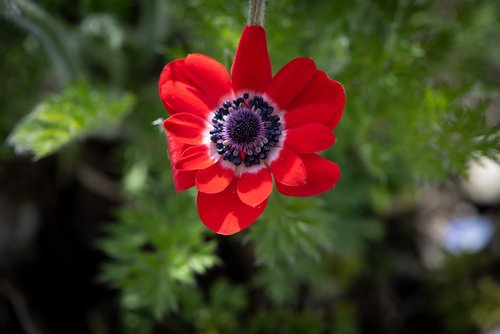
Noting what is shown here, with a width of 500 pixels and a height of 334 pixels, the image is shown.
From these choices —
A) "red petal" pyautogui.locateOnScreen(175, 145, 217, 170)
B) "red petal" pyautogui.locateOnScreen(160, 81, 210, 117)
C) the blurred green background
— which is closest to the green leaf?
the blurred green background

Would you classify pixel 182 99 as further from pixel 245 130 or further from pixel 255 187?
pixel 255 187

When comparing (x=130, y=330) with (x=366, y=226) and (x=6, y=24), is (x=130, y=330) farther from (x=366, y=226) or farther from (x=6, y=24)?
(x=6, y=24)

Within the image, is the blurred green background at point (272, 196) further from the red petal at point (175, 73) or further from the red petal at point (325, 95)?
the red petal at point (175, 73)

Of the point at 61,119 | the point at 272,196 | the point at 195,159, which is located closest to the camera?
the point at 195,159

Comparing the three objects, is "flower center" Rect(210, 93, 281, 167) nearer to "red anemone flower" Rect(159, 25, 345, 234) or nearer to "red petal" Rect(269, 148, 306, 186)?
"red anemone flower" Rect(159, 25, 345, 234)

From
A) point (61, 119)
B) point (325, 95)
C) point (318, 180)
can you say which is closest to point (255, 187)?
point (318, 180)

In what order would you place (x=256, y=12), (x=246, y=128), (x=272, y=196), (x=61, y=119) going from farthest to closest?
(x=61, y=119) → (x=272, y=196) → (x=246, y=128) → (x=256, y=12)

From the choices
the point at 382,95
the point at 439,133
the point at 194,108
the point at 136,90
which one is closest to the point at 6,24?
the point at 136,90

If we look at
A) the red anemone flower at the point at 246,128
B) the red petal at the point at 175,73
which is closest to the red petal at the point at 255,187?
the red anemone flower at the point at 246,128
